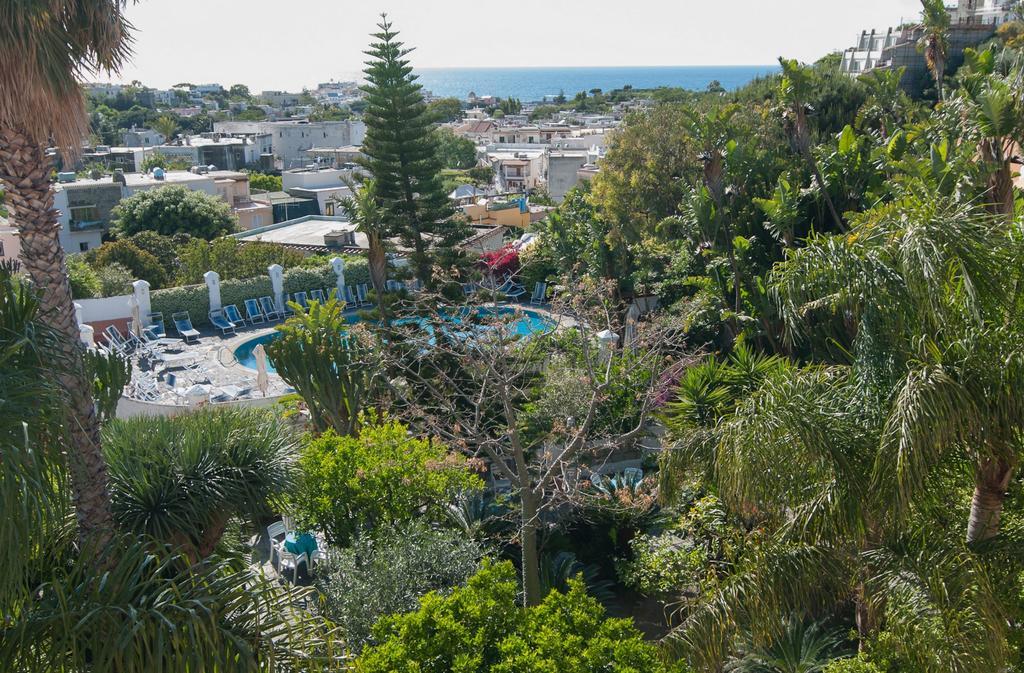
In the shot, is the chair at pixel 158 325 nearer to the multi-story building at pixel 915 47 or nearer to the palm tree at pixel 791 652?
the palm tree at pixel 791 652

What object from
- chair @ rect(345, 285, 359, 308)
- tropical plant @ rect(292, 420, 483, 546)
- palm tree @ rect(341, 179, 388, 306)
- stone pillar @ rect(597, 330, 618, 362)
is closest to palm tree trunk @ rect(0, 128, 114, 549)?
tropical plant @ rect(292, 420, 483, 546)

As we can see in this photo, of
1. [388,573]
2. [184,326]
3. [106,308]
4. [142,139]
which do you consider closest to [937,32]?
[388,573]

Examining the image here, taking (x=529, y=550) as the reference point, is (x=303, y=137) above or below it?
above

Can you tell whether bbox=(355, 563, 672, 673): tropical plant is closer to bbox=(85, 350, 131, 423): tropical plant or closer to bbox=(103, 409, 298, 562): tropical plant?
bbox=(103, 409, 298, 562): tropical plant

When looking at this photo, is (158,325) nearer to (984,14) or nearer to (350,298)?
(350,298)

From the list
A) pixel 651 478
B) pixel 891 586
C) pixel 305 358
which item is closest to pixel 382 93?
pixel 305 358

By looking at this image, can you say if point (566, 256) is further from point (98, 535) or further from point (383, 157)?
point (98, 535)
